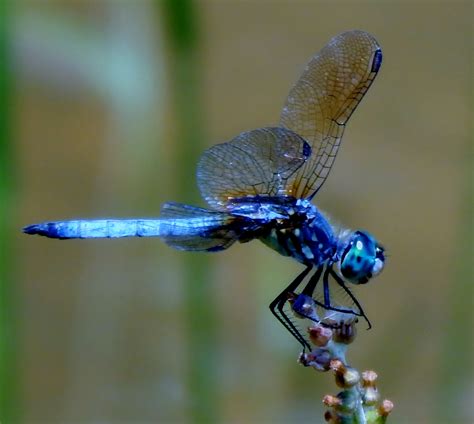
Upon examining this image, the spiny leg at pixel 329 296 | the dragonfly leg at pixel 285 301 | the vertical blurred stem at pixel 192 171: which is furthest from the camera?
the dragonfly leg at pixel 285 301

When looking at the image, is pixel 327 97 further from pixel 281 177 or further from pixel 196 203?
pixel 196 203

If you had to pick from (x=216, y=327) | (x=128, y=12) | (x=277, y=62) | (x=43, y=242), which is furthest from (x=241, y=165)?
(x=277, y=62)

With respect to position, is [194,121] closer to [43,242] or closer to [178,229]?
[178,229]

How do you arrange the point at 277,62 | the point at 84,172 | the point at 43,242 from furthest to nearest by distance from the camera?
the point at 277,62
the point at 84,172
the point at 43,242

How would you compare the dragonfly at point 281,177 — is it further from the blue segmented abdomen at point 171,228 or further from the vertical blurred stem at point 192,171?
the vertical blurred stem at point 192,171

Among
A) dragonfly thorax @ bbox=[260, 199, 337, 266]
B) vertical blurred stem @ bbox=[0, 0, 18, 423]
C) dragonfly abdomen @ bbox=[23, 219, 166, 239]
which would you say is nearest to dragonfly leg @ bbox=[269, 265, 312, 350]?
dragonfly thorax @ bbox=[260, 199, 337, 266]

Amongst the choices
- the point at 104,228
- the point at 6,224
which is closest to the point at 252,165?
the point at 104,228

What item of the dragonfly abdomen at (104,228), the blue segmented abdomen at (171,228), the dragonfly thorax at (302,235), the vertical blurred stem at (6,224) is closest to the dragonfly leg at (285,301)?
the dragonfly thorax at (302,235)

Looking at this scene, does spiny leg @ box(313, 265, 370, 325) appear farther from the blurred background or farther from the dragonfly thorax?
the blurred background
